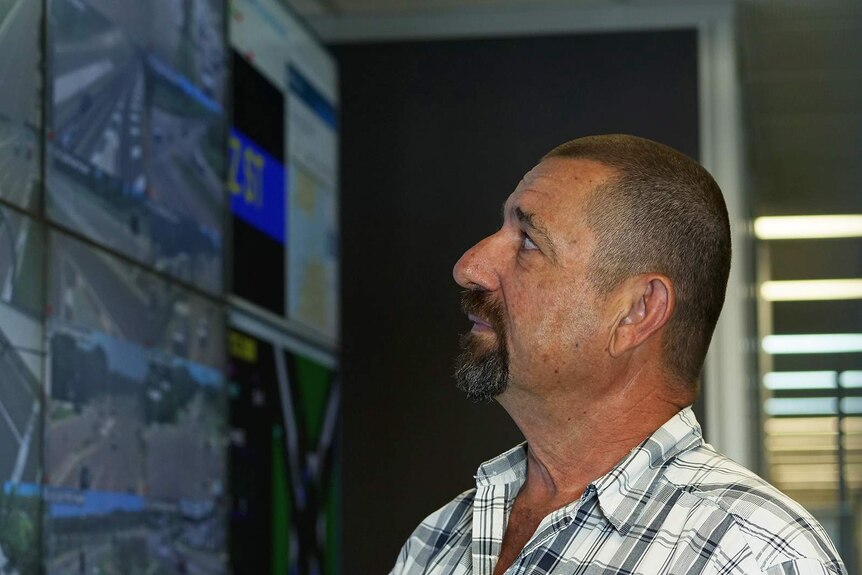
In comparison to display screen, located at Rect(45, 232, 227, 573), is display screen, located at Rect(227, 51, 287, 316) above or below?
above

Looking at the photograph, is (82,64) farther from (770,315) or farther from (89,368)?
(770,315)

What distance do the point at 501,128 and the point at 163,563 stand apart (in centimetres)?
219

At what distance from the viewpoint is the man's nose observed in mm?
1692

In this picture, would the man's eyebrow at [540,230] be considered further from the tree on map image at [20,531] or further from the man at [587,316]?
the tree on map image at [20,531]

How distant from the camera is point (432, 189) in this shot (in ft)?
14.7

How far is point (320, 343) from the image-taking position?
419 cm

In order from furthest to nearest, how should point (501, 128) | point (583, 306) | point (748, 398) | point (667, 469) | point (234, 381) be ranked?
point (501, 128) < point (748, 398) < point (234, 381) < point (583, 306) < point (667, 469)

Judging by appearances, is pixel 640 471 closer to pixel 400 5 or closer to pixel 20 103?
pixel 20 103

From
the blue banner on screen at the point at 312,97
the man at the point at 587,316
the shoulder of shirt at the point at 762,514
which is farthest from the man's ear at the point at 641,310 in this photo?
the blue banner on screen at the point at 312,97

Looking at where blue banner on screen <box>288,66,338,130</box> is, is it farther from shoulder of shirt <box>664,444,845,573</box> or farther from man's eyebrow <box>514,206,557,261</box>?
shoulder of shirt <box>664,444,845,573</box>

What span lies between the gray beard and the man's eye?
0.12 meters

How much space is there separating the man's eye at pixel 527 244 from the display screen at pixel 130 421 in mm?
1030

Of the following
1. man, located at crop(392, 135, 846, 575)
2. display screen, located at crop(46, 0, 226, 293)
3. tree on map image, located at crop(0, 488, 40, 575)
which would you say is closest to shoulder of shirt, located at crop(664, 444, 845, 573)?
man, located at crop(392, 135, 846, 575)

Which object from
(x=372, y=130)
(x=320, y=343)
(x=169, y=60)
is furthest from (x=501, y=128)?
(x=169, y=60)
